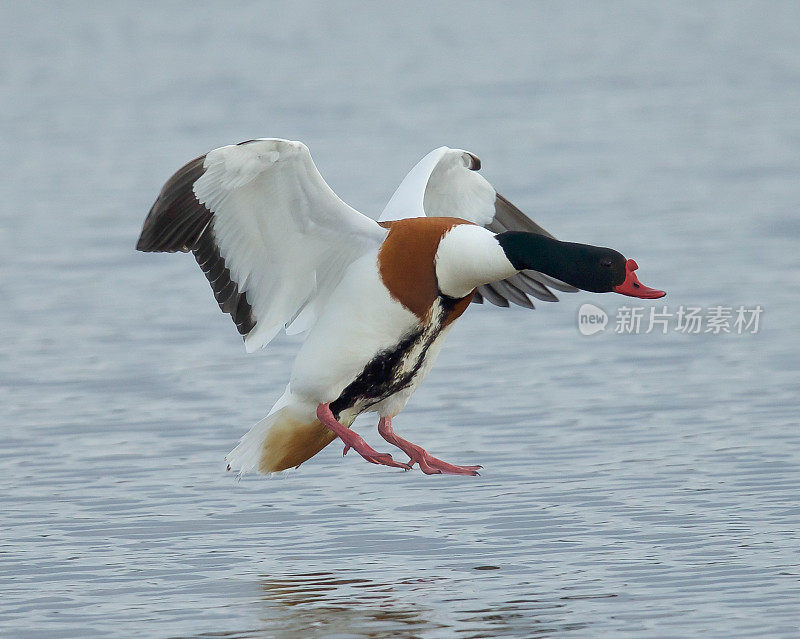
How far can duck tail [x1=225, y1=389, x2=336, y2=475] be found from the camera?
31.8 feet

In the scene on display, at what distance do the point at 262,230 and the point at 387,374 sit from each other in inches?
40.9

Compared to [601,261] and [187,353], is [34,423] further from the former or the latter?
[601,261]

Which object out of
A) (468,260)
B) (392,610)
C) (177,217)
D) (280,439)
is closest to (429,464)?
(280,439)

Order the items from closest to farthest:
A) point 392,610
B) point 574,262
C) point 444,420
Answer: point 392,610 → point 574,262 → point 444,420

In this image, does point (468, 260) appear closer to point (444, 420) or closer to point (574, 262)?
point (574, 262)

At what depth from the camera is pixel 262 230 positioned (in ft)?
31.3

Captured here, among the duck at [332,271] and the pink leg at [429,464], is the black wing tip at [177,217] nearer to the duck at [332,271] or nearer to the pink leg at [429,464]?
the duck at [332,271]

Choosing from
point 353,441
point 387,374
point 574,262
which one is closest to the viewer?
point 574,262

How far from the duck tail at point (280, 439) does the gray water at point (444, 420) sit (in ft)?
1.52

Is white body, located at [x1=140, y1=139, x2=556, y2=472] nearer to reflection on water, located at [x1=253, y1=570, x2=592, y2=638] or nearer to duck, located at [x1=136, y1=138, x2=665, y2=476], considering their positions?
duck, located at [x1=136, y1=138, x2=665, y2=476]

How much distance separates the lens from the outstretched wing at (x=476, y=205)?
34.0ft

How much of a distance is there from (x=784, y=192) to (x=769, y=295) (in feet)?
17.0

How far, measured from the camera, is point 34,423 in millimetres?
12695

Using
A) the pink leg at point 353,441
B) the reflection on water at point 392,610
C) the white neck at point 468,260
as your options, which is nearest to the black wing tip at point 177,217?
the pink leg at point 353,441
